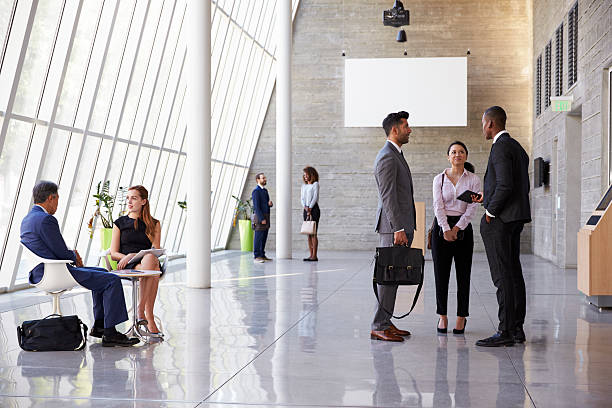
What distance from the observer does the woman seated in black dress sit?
237 inches

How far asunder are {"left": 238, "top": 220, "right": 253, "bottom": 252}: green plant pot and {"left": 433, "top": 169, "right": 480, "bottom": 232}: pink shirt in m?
12.5

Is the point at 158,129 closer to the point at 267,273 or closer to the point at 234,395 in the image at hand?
the point at 267,273

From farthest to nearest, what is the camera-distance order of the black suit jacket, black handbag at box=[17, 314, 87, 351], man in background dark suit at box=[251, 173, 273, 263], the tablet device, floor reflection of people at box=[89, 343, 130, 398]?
1. man in background dark suit at box=[251, 173, 273, 263]
2. the tablet device
3. the black suit jacket
4. black handbag at box=[17, 314, 87, 351]
5. floor reflection of people at box=[89, 343, 130, 398]

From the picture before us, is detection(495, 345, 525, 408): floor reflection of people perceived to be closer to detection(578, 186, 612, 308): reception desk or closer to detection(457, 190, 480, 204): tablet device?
detection(457, 190, 480, 204): tablet device

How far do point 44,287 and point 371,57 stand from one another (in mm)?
14608

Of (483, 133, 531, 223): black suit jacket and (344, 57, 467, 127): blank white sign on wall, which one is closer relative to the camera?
(483, 133, 531, 223): black suit jacket

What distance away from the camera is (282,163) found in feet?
49.9

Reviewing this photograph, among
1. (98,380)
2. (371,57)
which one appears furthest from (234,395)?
(371,57)

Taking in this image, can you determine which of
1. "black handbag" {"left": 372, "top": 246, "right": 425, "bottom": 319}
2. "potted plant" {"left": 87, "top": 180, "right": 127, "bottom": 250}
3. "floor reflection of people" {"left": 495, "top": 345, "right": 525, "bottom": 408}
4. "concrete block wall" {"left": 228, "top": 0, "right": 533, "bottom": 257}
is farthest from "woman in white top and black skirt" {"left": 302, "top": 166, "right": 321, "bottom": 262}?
"floor reflection of people" {"left": 495, "top": 345, "right": 525, "bottom": 408}

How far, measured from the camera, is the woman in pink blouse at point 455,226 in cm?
611

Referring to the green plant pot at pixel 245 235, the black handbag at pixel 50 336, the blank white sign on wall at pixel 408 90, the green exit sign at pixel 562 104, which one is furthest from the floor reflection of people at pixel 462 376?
the blank white sign on wall at pixel 408 90

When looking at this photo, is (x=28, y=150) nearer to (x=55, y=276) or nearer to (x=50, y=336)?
(x=55, y=276)

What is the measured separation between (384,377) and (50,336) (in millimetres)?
2494

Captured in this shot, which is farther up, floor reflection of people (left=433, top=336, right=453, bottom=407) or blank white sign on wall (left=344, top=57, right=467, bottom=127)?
blank white sign on wall (left=344, top=57, right=467, bottom=127)
